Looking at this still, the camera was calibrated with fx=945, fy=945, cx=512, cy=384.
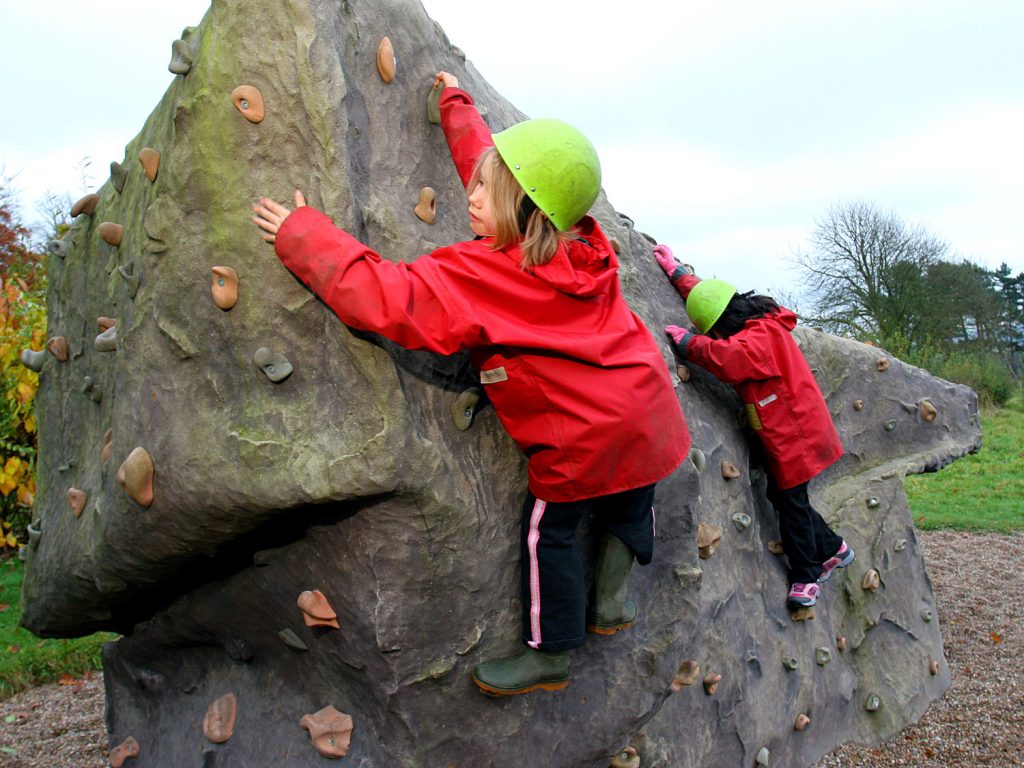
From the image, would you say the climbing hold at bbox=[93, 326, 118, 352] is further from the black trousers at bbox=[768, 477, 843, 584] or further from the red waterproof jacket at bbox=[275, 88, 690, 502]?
the black trousers at bbox=[768, 477, 843, 584]

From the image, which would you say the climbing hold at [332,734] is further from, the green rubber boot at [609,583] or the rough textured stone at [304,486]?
the green rubber boot at [609,583]

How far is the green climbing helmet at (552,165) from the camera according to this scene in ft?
7.99

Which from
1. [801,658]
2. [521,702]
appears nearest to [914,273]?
[801,658]

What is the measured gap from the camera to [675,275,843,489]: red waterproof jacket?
3.89 metres

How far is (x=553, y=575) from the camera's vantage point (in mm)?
2686

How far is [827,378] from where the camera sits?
5.17 metres

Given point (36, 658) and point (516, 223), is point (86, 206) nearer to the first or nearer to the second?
point (516, 223)

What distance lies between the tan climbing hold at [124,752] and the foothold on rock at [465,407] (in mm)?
2001

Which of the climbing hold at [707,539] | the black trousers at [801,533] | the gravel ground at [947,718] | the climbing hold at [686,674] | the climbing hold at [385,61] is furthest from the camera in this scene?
the gravel ground at [947,718]

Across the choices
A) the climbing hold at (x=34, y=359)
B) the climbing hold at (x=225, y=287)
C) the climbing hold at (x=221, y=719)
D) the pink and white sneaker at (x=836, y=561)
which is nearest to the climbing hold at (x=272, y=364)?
the climbing hold at (x=225, y=287)

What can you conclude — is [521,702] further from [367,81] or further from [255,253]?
[367,81]

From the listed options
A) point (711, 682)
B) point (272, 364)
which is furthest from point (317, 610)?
point (711, 682)

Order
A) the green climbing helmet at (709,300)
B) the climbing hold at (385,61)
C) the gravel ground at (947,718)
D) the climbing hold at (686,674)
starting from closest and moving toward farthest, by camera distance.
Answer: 1. the climbing hold at (385,61)
2. the climbing hold at (686,674)
3. the green climbing helmet at (709,300)
4. the gravel ground at (947,718)

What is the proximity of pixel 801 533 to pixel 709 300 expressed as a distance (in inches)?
45.6
